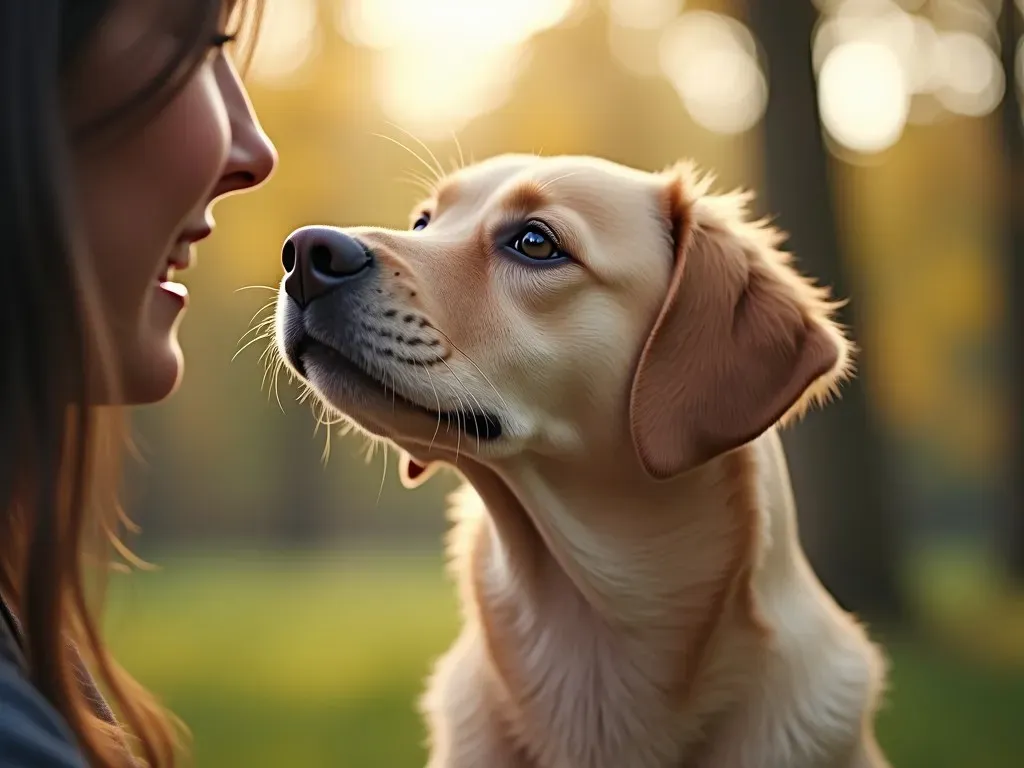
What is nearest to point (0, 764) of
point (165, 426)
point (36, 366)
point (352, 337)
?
Result: point (36, 366)

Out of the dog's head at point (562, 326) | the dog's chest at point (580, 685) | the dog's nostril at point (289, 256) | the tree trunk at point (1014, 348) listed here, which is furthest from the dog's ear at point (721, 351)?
the tree trunk at point (1014, 348)

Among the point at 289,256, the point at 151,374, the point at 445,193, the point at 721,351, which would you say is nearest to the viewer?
the point at 151,374

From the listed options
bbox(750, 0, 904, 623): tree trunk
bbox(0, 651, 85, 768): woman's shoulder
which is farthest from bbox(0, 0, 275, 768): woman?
bbox(750, 0, 904, 623): tree trunk

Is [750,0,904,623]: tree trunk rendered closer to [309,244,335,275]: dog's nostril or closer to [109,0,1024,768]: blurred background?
[109,0,1024,768]: blurred background

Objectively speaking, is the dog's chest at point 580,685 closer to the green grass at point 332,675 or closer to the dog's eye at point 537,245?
the dog's eye at point 537,245

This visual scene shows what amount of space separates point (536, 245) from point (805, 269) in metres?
2.74

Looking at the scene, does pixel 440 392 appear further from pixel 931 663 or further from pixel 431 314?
pixel 931 663

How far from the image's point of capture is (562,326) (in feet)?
6.25

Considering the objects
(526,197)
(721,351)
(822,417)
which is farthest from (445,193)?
(822,417)

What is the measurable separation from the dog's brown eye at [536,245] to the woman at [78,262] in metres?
0.64

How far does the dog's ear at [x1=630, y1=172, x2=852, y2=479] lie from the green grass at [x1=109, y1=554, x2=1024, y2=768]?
0.95m

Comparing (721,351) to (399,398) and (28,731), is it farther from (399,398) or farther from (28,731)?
(28,731)

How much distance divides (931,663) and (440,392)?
307 centimetres

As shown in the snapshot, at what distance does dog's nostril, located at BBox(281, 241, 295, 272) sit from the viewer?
5.52ft
